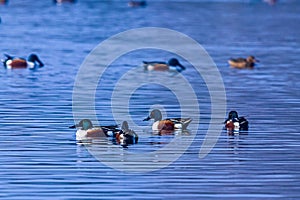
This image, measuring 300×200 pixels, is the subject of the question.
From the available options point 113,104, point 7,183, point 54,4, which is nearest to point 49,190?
point 7,183

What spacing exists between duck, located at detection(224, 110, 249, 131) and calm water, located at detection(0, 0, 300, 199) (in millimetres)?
278

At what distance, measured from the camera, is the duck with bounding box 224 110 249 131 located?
16609 millimetres

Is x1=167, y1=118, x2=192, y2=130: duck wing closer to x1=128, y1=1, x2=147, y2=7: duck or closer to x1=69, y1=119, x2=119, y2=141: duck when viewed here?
x1=69, y1=119, x2=119, y2=141: duck

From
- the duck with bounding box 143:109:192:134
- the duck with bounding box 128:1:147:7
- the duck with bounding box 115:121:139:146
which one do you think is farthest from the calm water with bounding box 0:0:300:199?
the duck with bounding box 128:1:147:7

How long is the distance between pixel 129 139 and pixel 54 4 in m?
42.3

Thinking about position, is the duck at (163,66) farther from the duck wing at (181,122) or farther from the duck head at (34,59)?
the duck wing at (181,122)

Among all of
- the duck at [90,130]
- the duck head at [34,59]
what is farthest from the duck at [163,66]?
the duck at [90,130]

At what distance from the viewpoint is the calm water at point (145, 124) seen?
1238 centimetres

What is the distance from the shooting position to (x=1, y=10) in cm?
5150

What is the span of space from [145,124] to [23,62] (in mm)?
10156

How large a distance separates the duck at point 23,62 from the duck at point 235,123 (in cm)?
1042

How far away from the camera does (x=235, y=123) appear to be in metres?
16.6

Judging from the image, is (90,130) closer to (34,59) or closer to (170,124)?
(170,124)

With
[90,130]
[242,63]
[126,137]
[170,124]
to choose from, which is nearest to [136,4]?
[242,63]
